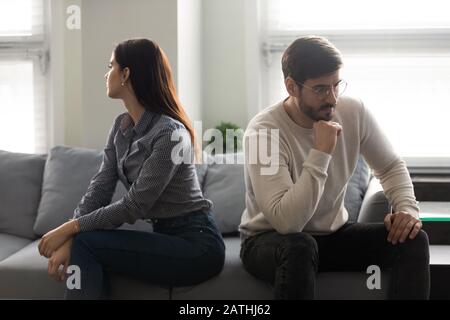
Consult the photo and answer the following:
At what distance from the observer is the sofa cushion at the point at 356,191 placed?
8.41 feet

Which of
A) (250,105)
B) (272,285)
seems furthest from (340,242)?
(250,105)

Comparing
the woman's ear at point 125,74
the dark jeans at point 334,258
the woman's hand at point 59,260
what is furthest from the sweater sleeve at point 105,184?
the dark jeans at point 334,258

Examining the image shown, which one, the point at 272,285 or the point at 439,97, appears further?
the point at 439,97

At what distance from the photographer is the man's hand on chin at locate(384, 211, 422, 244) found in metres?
2.04

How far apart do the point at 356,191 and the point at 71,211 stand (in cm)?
111

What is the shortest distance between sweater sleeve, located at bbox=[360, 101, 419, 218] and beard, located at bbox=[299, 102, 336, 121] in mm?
169

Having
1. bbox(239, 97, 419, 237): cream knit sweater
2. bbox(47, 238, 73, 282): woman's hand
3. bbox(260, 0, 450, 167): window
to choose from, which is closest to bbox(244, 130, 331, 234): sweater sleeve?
bbox(239, 97, 419, 237): cream knit sweater

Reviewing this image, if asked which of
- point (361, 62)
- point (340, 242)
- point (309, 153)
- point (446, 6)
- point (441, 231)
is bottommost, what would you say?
point (441, 231)

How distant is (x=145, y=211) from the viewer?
214 centimetres

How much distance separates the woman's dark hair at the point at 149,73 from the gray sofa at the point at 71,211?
534mm

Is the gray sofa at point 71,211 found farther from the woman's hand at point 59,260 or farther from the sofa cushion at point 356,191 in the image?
the woman's hand at point 59,260

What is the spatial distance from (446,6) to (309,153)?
1618mm
